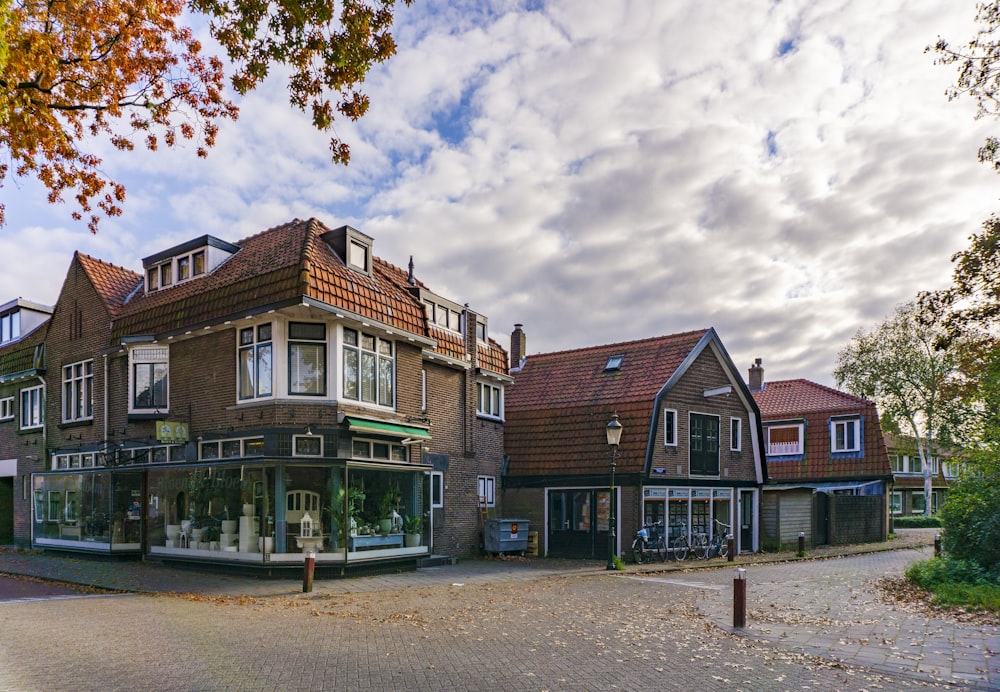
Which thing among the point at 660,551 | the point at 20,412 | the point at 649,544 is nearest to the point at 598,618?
the point at 649,544

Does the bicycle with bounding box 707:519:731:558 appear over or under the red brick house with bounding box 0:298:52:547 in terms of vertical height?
under

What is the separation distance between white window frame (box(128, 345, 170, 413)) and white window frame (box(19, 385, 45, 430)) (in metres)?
6.80

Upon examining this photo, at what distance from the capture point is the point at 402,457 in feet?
66.8

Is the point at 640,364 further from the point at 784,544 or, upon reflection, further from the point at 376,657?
the point at 376,657

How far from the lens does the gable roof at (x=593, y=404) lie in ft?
81.8

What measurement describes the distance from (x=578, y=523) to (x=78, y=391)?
16119 millimetres

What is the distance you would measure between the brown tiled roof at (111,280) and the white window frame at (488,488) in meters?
12.1

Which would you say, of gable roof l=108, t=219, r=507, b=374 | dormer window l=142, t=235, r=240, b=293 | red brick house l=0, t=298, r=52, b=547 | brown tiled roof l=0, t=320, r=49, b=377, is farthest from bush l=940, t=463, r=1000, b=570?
brown tiled roof l=0, t=320, r=49, b=377

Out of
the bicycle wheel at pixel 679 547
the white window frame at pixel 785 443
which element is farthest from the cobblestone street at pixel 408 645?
the white window frame at pixel 785 443

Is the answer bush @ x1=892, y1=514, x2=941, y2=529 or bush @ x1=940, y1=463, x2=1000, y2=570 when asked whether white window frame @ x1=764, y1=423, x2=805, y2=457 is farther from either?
bush @ x1=940, y1=463, x2=1000, y2=570

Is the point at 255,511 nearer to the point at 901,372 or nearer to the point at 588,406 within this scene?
the point at 588,406

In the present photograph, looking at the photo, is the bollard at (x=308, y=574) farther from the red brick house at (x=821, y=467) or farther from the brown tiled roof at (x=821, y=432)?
the brown tiled roof at (x=821, y=432)

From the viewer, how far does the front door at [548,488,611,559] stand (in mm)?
24469

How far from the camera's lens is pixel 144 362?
67.2 ft
